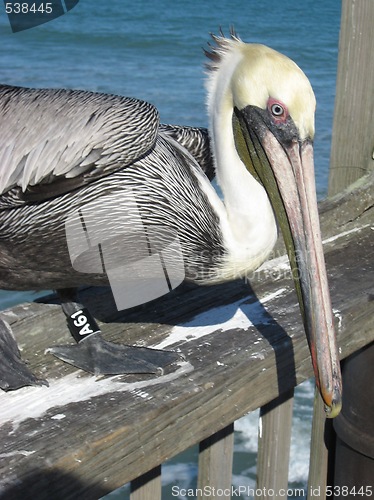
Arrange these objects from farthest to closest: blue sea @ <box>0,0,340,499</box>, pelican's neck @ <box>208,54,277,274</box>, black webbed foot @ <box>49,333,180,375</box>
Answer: blue sea @ <box>0,0,340,499</box> < pelican's neck @ <box>208,54,277,274</box> < black webbed foot @ <box>49,333,180,375</box>

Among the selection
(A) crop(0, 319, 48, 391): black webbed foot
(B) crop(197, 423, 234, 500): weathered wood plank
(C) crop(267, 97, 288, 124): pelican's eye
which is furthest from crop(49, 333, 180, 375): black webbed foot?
(C) crop(267, 97, 288, 124): pelican's eye

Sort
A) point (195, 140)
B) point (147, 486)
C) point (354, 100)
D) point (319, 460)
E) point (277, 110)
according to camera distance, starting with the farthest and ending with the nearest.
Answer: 1. point (354, 100)
2. point (319, 460)
3. point (195, 140)
4. point (277, 110)
5. point (147, 486)

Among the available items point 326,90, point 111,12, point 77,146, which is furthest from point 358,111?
point 111,12

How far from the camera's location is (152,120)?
2.23 m

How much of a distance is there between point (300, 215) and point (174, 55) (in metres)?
14.0

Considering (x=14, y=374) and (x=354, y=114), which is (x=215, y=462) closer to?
(x=14, y=374)

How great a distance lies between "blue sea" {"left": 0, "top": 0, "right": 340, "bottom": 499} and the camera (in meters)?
5.47

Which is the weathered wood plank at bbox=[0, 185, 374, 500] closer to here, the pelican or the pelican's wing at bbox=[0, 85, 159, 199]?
the pelican

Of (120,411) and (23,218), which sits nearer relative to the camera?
(120,411)

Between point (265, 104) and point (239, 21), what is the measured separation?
813 inches

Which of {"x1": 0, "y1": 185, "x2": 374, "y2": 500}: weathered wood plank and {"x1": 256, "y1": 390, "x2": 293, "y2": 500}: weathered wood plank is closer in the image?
{"x1": 0, "y1": 185, "x2": 374, "y2": 500}: weathered wood plank

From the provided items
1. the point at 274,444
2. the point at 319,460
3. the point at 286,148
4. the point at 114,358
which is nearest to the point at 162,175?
the point at 286,148

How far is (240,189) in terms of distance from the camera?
7.41 ft

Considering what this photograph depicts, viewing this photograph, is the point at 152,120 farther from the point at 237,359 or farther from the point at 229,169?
the point at 237,359
